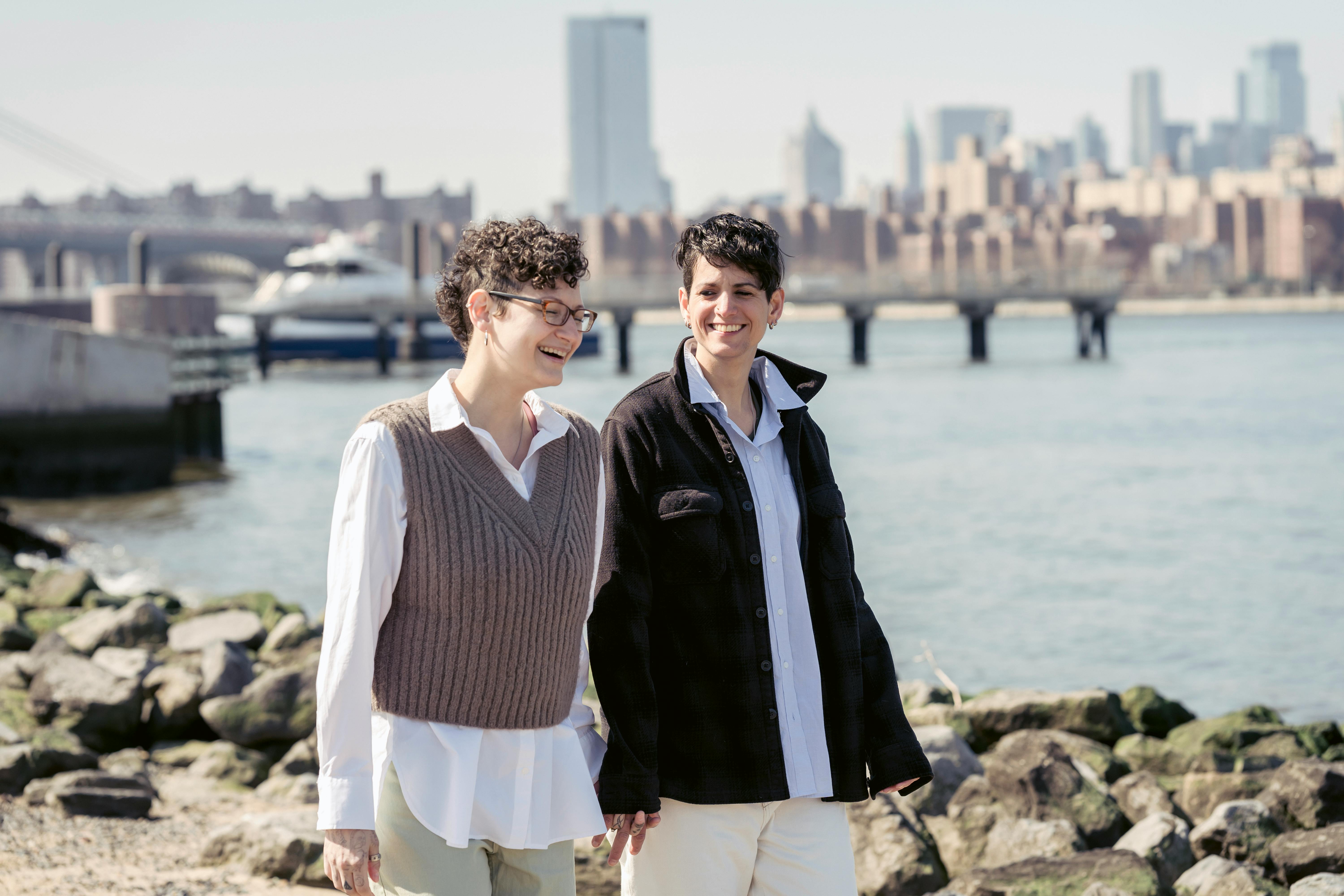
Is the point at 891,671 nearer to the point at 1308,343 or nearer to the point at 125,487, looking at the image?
the point at 125,487

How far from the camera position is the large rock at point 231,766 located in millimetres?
6539

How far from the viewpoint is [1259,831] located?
5.29 m

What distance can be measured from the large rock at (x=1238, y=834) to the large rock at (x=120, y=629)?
630cm

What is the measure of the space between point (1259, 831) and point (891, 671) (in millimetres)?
2989

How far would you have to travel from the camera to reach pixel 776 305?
2996 mm

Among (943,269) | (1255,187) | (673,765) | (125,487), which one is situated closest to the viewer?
(673,765)

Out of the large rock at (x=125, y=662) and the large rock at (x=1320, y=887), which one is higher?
the large rock at (x=125, y=662)

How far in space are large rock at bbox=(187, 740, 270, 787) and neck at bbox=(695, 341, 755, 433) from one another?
4.34 meters

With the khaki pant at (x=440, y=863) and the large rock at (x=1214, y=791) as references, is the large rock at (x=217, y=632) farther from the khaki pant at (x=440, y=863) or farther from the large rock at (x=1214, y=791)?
the khaki pant at (x=440, y=863)

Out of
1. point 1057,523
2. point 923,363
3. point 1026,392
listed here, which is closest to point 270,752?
point 1057,523

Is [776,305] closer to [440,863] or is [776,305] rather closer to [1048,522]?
[440,863]

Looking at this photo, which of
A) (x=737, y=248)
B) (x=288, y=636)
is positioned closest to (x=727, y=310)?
(x=737, y=248)

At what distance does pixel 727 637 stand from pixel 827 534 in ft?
0.97

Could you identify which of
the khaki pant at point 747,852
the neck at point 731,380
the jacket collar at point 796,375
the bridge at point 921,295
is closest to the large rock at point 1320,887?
the khaki pant at point 747,852
